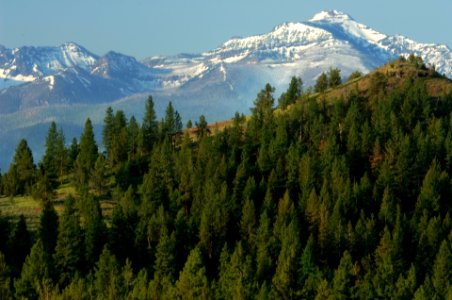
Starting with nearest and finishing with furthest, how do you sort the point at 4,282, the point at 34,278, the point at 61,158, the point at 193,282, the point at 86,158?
the point at 193,282, the point at 4,282, the point at 34,278, the point at 86,158, the point at 61,158

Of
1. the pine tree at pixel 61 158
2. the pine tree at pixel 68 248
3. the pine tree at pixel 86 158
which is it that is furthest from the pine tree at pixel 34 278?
the pine tree at pixel 61 158

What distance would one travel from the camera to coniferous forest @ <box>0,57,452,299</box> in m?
111

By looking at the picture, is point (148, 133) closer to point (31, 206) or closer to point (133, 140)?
point (133, 140)

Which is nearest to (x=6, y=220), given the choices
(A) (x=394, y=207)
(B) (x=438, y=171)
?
(A) (x=394, y=207)

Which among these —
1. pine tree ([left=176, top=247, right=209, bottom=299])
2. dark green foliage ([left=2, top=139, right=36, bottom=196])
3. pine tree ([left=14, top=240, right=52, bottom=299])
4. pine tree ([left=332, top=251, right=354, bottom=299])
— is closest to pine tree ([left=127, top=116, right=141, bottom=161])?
dark green foliage ([left=2, top=139, right=36, bottom=196])

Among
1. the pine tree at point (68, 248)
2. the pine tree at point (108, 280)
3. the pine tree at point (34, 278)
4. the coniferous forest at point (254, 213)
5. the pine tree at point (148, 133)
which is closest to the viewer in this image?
the pine tree at point (108, 280)

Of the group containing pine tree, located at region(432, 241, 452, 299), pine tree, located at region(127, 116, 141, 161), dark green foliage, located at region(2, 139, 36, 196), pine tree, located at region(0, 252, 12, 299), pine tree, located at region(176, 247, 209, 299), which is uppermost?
pine tree, located at region(127, 116, 141, 161)

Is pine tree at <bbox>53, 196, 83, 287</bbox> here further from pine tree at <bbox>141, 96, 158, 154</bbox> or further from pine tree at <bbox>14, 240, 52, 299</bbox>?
pine tree at <bbox>141, 96, 158, 154</bbox>

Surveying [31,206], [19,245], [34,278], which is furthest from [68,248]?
[31,206]

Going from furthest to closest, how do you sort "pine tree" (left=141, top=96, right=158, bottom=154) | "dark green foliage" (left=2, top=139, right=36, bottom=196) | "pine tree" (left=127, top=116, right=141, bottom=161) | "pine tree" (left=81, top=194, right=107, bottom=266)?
"pine tree" (left=141, top=96, right=158, bottom=154) → "pine tree" (left=127, top=116, right=141, bottom=161) → "dark green foliage" (left=2, top=139, right=36, bottom=196) → "pine tree" (left=81, top=194, right=107, bottom=266)

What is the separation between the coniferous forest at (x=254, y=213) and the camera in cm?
11131

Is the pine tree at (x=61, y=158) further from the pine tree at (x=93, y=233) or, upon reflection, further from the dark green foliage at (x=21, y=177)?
the pine tree at (x=93, y=233)

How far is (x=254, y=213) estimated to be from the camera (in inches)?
5344

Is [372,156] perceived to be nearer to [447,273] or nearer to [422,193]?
[422,193]
